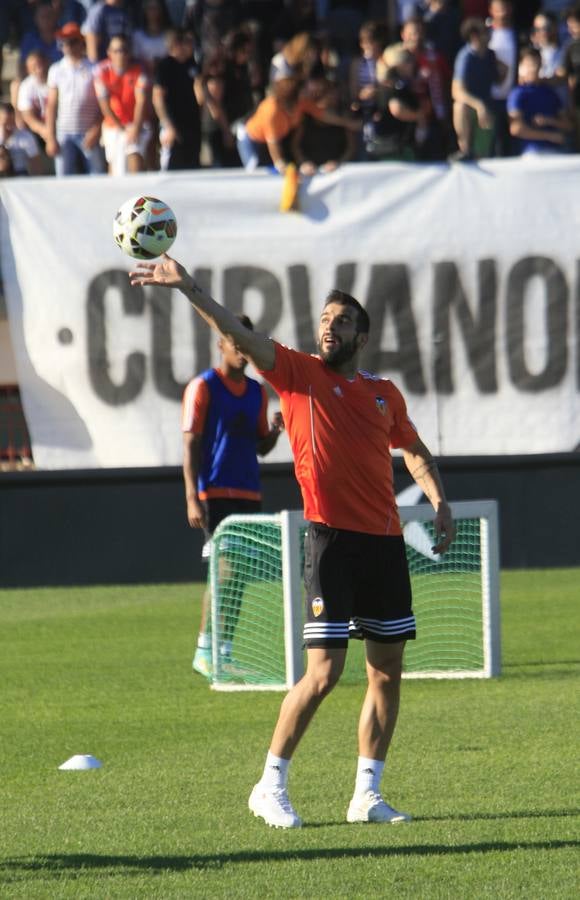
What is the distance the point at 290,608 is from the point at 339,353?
3.93 m

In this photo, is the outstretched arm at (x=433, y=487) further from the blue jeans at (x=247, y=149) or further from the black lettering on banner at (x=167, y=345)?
the blue jeans at (x=247, y=149)

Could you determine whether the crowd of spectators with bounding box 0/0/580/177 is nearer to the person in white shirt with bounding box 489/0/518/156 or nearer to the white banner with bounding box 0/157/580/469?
the person in white shirt with bounding box 489/0/518/156

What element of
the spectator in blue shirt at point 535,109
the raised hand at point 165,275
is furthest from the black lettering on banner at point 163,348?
the raised hand at point 165,275

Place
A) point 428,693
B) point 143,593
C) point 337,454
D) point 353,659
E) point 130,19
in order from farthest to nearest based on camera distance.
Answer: point 130,19 < point 143,593 < point 353,659 < point 428,693 < point 337,454

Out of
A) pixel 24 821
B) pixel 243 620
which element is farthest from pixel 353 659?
pixel 24 821

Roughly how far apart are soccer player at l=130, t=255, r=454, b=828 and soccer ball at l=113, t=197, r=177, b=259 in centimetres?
72

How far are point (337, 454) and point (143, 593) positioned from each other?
10164 mm

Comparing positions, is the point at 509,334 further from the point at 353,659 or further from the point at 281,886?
the point at 281,886

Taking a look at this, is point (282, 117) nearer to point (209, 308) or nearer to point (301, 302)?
point (301, 302)

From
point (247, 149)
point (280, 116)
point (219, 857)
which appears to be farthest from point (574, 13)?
point (219, 857)

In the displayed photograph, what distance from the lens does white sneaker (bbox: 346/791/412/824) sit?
7141 millimetres

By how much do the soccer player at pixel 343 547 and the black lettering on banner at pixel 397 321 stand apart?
10716 millimetres

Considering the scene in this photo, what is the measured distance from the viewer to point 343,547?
7.21m

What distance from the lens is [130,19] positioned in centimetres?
2070
